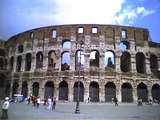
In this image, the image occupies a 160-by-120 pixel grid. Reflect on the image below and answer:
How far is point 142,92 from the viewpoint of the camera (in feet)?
88.7

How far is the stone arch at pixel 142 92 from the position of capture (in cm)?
2681

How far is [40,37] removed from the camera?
29.1 meters

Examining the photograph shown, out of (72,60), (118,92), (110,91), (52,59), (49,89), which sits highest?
(52,59)

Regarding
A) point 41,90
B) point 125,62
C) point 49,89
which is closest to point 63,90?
point 49,89

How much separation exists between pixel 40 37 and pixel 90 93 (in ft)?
27.0

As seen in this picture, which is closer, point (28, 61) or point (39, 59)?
point (39, 59)

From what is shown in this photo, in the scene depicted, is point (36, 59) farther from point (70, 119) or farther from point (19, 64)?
point (70, 119)

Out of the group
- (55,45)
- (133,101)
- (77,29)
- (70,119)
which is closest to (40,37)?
(55,45)

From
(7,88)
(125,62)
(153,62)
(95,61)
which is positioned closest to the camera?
(95,61)

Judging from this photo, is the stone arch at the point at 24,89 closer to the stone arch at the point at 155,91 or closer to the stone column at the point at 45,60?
the stone column at the point at 45,60

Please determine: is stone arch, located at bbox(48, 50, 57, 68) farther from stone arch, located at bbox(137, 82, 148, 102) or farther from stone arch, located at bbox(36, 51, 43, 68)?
stone arch, located at bbox(137, 82, 148, 102)

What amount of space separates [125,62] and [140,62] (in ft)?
5.29

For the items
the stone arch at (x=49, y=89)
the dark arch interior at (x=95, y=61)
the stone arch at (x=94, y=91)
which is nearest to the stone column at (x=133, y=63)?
the dark arch interior at (x=95, y=61)

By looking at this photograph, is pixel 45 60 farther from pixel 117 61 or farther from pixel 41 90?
pixel 117 61
